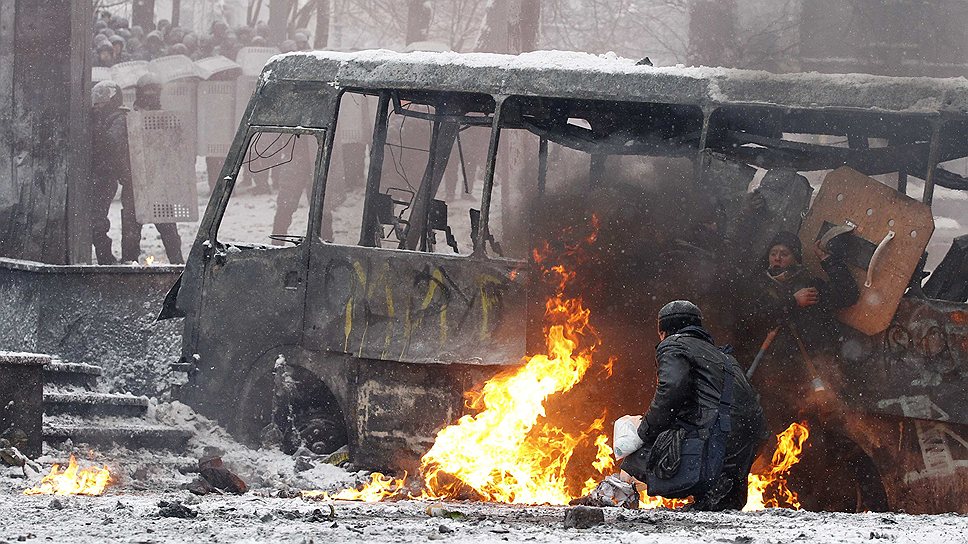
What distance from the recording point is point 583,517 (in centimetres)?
607

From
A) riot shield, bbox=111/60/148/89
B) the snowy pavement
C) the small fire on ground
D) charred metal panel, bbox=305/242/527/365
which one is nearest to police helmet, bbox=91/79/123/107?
riot shield, bbox=111/60/148/89

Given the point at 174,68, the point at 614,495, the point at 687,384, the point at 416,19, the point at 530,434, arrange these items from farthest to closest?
the point at 416,19 < the point at 174,68 < the point at 530,434 < the point at 614,495 < the point at 687,384

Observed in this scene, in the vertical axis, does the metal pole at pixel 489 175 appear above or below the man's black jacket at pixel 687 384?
above

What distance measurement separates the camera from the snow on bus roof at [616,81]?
25.4 ft

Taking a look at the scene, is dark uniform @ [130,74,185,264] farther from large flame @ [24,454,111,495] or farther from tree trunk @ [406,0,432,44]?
tree trunk @ [406,0,432,44]

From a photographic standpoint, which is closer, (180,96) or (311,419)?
(311,419)

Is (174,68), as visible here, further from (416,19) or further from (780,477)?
(780,477)

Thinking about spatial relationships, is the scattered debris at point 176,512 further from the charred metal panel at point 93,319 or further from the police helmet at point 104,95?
the police helmet at point 104,95

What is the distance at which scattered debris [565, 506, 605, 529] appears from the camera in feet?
19.9

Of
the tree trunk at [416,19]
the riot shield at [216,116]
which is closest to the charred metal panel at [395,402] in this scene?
the riot shield at [216,116]

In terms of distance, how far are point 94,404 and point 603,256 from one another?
384cm

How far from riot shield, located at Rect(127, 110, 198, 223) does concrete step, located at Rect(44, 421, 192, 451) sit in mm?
6043

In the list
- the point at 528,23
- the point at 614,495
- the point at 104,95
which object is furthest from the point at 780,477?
the point at 528,23

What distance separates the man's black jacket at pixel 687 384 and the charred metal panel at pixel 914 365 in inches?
39.2
